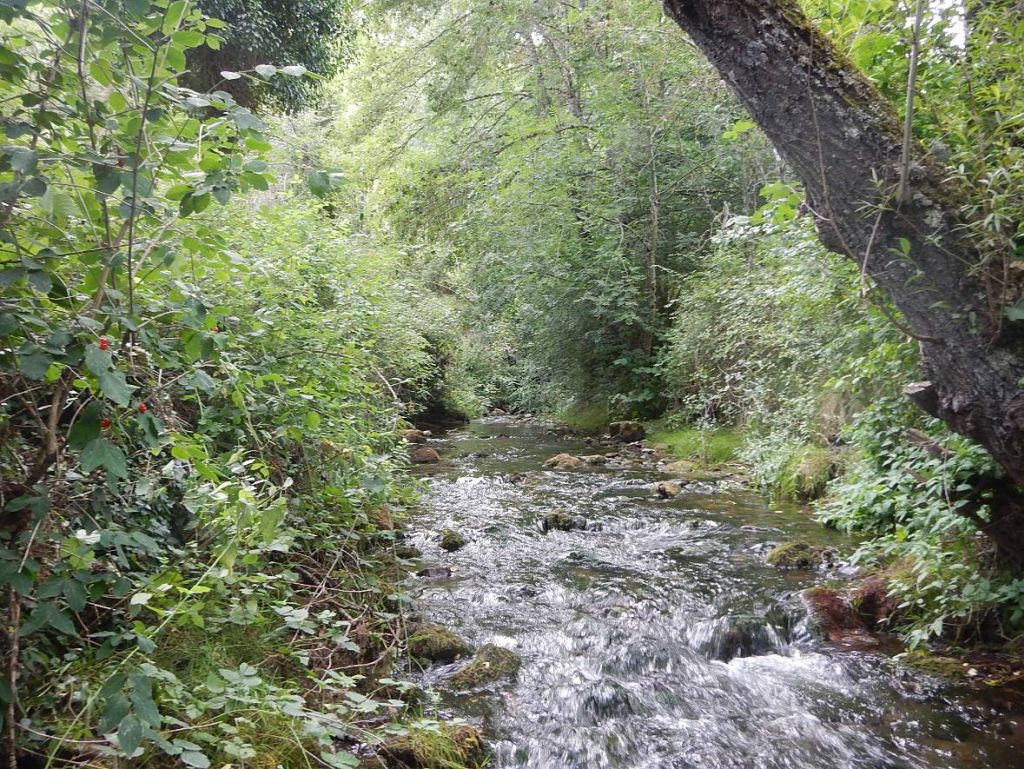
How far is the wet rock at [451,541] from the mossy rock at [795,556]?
2860 millimetres

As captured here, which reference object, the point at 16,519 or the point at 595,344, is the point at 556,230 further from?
the point at 16,519

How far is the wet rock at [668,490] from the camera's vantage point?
845 centimetres

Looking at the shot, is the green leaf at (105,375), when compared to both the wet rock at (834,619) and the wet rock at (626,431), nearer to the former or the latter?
the wet rock at (834,619)

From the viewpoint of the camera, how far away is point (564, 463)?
36.1 feet

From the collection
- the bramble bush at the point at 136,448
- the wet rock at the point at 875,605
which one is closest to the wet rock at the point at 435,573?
the bramble bush at the point at 136,448

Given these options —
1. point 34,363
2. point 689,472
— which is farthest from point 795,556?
point 34,363

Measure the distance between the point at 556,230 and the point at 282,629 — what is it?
12228 mm

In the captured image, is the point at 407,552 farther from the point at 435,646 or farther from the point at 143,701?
the point at 143,701

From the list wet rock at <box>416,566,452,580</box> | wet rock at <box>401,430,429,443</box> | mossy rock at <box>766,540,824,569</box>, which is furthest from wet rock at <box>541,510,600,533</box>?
wet rock at <box>401,430,429,443</box>

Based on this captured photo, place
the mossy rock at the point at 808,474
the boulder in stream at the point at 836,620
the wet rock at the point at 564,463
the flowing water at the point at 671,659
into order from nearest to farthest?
the flowing water at the point at 671,659 < the boulder in stream at the point at 836,620 < the mossy rock at the point at 808,474 < the wet rock at the point at 564,463

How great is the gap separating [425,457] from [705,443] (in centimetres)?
496

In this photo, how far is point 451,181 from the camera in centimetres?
1452

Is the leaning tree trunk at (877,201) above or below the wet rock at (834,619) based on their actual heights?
above

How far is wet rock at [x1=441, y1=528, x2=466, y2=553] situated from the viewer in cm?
640
